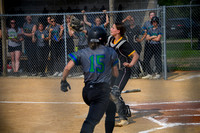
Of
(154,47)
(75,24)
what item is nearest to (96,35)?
(154,47)

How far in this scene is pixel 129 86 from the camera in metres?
10.8

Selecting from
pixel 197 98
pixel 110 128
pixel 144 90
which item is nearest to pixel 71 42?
pixel 144 90

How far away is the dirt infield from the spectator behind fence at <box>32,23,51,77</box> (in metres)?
0.99

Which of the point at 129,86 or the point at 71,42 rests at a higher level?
the point at 71,42

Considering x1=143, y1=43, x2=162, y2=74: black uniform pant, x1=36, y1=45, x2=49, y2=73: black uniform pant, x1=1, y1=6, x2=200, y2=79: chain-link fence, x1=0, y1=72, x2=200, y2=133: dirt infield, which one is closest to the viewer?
x1=0, y1=72, x2=200, y2=133: dirt infield

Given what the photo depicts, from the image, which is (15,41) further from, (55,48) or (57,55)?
(57,55)

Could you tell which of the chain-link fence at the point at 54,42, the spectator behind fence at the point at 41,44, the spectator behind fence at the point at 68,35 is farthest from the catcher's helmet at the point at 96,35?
the spectator behind fence at the point at 41,44

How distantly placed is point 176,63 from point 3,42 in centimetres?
723

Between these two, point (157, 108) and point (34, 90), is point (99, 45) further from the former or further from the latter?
point (34, 90)

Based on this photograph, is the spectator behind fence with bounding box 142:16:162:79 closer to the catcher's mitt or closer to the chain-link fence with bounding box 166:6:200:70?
the chain-link fence with bounding box 166:6:200:70

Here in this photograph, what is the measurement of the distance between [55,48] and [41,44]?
515 millimetres

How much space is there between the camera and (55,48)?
12836mm

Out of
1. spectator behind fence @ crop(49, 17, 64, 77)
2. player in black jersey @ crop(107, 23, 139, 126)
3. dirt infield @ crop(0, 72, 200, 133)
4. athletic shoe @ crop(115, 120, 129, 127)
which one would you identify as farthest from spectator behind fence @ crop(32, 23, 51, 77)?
athletic shoe @ crop(115, 120, 129, 127)

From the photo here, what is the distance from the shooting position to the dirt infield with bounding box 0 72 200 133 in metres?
6.41
